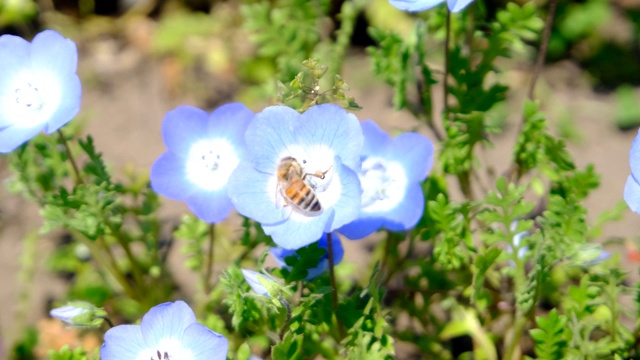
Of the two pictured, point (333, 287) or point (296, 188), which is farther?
point (333, 287)

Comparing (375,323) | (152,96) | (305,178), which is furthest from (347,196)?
(152,96)

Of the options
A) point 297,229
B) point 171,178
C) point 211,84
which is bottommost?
point 211,84

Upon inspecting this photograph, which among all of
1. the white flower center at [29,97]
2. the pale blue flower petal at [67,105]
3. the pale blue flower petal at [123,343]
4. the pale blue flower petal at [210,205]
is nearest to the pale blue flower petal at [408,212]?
the pale blue flower petal at [210,205]

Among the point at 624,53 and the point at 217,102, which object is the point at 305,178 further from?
the point at 624,53

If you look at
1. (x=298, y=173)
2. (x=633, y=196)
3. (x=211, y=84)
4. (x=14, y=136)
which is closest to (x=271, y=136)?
(x=298, y=173)

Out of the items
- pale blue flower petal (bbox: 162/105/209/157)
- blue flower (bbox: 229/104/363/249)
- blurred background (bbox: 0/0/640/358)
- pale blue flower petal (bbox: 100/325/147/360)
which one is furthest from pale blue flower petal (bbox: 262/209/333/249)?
blurred background (bbox: 0/0/640/358)

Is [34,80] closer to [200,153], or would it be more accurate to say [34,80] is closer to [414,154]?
[200,153]

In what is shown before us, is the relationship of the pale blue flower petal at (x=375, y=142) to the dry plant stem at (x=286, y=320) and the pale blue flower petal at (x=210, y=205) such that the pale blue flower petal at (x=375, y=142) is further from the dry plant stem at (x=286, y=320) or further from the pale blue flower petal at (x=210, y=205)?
the dry plant stem at (x=286, y=320)

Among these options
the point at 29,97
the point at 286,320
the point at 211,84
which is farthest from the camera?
the point at 211,84
